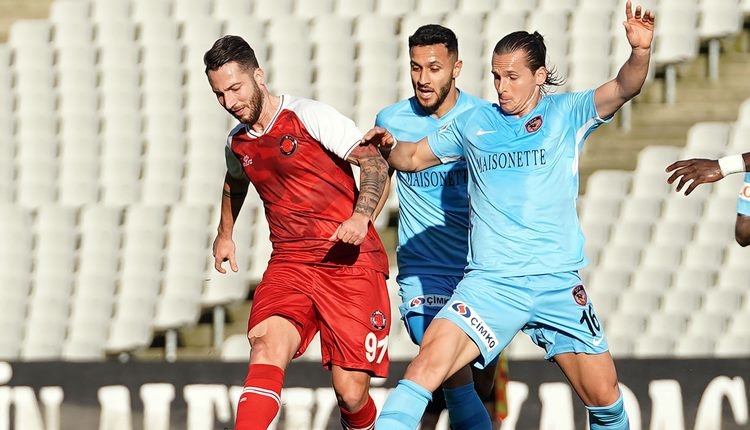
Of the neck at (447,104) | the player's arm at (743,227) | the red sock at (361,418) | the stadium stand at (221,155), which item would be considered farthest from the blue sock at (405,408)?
the stadium stand at (221,155)

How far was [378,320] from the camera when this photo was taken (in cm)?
588

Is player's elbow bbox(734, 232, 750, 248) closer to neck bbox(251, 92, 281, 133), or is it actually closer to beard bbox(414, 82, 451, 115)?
beard bbox(414, 82, 451, 115)

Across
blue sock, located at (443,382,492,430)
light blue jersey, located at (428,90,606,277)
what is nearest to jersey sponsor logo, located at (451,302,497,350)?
light blue jersey, located at (428,90,606,277)

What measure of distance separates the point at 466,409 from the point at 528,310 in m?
1.10

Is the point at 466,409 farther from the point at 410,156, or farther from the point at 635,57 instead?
the point at 635,57

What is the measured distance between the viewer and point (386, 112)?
6504mm

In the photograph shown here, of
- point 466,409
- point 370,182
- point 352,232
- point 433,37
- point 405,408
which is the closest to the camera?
point 405,408

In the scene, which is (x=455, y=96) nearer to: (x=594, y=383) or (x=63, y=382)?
(x=594, y=383)

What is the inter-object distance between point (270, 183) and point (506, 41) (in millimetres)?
1316

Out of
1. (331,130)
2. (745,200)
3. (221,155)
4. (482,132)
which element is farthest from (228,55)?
(221,155)

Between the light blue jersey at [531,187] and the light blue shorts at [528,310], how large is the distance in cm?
6

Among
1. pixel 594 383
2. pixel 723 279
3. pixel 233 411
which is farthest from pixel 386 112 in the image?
pixel 723 279

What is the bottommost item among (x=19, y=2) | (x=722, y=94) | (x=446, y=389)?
(x=446, y=389)

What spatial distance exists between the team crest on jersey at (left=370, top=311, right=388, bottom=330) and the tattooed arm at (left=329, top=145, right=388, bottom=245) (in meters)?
0.55
